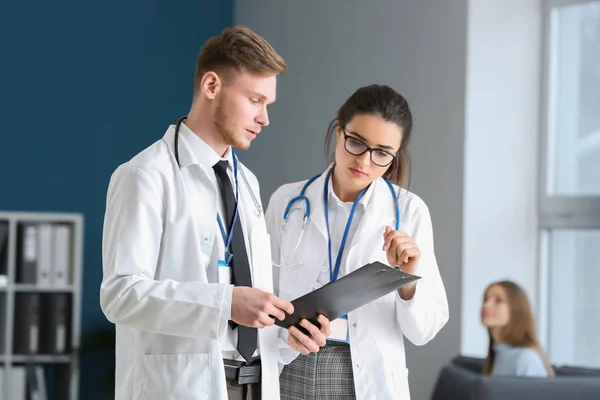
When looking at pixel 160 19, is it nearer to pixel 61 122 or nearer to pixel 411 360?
pixel 61 122

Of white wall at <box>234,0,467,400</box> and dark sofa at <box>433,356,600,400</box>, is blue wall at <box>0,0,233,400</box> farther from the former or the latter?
dark sofa at <box>433,356,600,400</box>

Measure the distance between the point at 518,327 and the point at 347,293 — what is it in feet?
7.52

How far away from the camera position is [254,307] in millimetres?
1593

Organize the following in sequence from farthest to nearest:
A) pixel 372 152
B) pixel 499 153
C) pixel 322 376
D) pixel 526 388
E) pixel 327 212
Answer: pixel 499 153 → pixel 526 388 → pixel 327 212 → pixel 372 152 → pixel 322 376

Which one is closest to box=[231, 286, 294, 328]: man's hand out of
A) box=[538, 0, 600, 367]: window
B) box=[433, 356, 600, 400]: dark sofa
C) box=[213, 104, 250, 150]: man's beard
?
box=[213, 104, 250, 150]: man's beard

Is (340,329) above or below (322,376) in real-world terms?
above

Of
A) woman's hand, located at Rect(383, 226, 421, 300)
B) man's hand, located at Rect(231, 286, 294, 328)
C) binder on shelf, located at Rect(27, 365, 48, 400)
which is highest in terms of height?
woman's hand, located at Rect(383, 226, 421, 300)

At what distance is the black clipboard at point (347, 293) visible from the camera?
177 centimetres

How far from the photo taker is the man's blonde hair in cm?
181

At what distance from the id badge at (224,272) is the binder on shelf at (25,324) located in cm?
282

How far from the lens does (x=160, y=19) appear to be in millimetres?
5141

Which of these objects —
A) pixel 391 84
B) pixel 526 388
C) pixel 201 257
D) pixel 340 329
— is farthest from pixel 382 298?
pixel 391 84

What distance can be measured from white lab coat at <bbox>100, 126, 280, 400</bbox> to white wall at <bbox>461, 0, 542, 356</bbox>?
2.40 m

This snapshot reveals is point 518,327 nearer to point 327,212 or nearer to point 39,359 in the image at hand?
point 327,212
